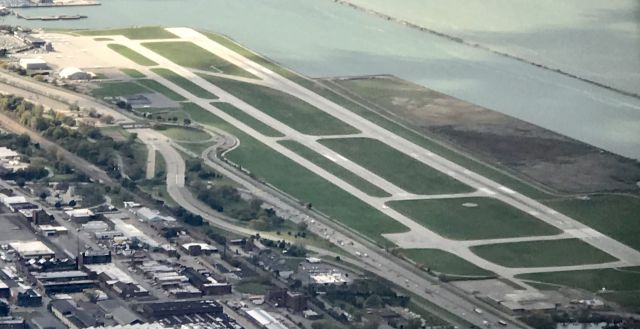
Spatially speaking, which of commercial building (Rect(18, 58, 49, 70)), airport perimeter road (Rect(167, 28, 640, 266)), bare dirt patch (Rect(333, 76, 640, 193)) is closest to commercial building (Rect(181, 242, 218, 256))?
airport perimeter road (Rect(167, 28, 640, 266))

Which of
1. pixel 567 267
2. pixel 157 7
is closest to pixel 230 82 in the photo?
pixel 157 7

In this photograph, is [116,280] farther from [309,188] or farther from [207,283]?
[309,188]

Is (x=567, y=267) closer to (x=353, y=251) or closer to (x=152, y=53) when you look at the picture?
(x=353, y=251)

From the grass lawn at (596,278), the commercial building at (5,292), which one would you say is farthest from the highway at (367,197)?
the commercial building at (5,292)

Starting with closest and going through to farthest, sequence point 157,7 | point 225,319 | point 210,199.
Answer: point 225,319, point 210,199, point 157,7

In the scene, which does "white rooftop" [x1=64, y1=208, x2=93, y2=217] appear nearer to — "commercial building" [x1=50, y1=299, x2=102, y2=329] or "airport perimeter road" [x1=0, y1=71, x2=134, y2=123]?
"commercial building" [x1=50, y1=299, x2=102, y2=329]

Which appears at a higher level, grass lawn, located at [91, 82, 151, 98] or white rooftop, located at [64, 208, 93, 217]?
white rooftop, located at [64, 208, 93, 217]
